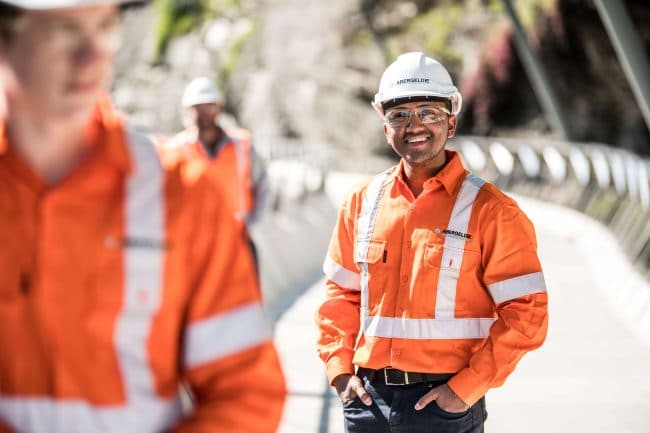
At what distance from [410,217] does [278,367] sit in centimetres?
181

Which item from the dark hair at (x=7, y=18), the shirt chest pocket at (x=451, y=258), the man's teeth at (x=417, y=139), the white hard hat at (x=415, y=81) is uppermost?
the dark hair at (x=7, y=18)

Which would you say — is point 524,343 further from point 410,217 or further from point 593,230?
point 593,230

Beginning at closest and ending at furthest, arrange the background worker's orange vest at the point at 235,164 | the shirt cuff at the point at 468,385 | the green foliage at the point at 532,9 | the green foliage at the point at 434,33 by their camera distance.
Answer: the shirt cuff at the point at 468,385 → the background worker's orange vest at the point at 235,164 → the green foliage at the point at 532,9 → the green foliage at the point at 434,33

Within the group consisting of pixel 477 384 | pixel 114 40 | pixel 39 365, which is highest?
pixel 114 40

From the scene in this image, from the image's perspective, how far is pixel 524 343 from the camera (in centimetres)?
355

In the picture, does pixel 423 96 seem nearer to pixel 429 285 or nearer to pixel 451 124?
pixel 451 124

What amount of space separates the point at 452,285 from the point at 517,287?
0.71ft

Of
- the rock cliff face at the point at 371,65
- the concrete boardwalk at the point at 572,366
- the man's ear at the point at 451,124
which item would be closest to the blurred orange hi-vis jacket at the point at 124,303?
the man's ear at the point at 451,124

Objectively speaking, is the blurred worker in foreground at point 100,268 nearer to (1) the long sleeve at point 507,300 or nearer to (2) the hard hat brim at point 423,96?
(1) the long sleeve at point 507,300

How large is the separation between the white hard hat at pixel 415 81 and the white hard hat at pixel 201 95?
3.58 metres

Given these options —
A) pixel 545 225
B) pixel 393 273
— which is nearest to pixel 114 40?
pixel 393 273

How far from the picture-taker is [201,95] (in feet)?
23.8

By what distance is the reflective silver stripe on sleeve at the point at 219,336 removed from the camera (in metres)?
1.90

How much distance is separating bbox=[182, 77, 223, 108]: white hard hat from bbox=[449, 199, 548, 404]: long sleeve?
12.9 ft
